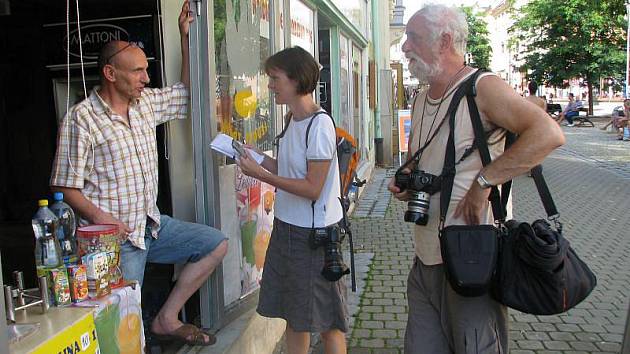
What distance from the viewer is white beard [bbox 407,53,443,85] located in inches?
93.0

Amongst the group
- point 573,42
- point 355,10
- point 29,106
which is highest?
point 573,42

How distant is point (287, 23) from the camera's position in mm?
5023

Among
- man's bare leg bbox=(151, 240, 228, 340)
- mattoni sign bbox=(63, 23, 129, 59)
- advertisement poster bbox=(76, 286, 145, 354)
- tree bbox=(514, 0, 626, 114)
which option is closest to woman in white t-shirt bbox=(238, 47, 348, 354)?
man's bare leg bbox=(151, 240, 228, 340)

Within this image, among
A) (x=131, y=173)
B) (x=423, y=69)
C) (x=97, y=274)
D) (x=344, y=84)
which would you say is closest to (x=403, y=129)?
(x=344, y=84)

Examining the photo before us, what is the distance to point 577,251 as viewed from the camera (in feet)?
21.0

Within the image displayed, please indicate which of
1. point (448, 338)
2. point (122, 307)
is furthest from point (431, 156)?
point (122, 307)

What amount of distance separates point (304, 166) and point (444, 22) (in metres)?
0.92

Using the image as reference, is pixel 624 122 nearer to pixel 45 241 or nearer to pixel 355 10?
pixel 355 10

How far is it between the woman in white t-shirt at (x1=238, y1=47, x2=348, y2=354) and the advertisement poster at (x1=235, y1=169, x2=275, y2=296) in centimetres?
94

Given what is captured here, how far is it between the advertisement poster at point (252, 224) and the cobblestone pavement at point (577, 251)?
0.83 meters

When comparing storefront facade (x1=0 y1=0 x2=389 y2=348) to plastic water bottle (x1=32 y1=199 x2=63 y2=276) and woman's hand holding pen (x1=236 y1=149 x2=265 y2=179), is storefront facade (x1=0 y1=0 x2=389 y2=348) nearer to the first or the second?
woman's hand holding pen (x1=236 y1=149 x2=265 y2=179)

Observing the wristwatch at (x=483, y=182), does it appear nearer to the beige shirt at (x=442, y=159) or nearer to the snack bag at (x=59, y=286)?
the beige shirt at (x=442, y=159)

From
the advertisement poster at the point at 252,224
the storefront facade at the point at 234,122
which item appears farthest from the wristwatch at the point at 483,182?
the advertisement poster at the point at 252,224

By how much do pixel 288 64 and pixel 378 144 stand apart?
11.4 meters
